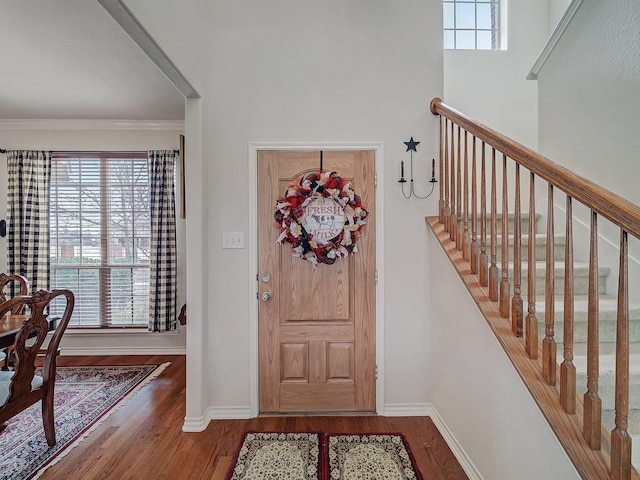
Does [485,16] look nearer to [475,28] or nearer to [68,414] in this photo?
[475,28]

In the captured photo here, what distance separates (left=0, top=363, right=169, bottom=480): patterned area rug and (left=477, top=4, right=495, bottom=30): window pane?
4965 millimetres

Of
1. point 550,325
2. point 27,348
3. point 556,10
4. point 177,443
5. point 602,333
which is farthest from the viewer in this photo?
point 556,10

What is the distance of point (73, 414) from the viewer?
7.85 feet

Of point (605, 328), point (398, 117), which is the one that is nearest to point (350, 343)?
point (605, 328)

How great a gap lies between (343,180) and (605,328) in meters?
1.63

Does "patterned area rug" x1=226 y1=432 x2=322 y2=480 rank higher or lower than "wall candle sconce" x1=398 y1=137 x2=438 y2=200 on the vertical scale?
lower

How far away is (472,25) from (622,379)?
3.96m

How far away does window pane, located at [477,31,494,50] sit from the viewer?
3623 mm

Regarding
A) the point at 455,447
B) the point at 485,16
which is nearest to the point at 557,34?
the point at 485,16

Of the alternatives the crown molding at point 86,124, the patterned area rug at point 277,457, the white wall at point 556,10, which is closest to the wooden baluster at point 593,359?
the patterned area rug at point 277,457

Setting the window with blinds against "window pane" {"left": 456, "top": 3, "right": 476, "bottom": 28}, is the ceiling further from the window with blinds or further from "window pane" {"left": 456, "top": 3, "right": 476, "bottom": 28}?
"window pane" {"left": 456, "top": 3, "right": 476, "bottom": 28}

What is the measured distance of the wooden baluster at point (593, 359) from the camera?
1.01m

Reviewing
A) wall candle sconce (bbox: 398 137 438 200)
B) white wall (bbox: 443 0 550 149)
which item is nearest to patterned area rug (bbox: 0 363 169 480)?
wall candle sconce (bbox: 398 137 438 200)

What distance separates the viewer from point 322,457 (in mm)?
1892
